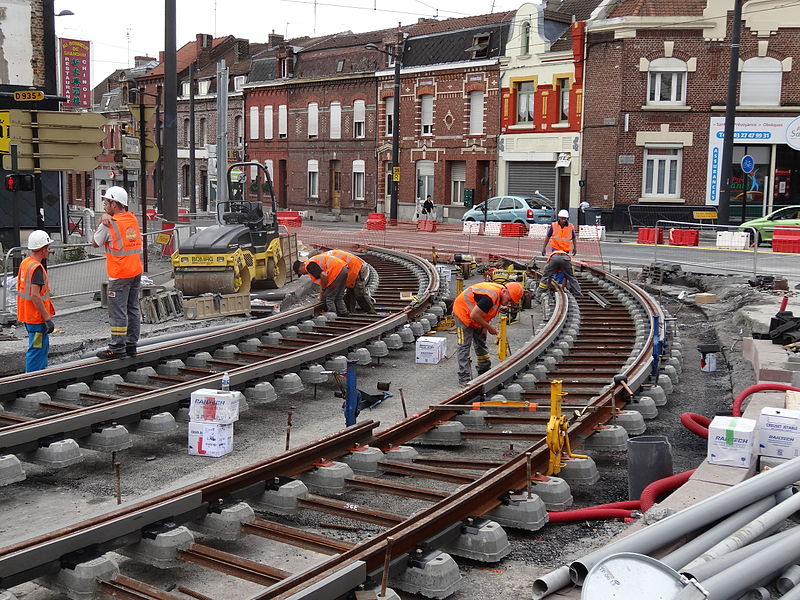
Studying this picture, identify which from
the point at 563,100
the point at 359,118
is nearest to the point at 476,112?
the point at 563,100

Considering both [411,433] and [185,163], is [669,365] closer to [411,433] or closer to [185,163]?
[411,433]

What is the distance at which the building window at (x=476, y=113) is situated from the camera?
44.7 m

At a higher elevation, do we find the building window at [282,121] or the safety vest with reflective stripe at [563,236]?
the building window at [282,121]

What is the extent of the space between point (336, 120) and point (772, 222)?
28.4 metres

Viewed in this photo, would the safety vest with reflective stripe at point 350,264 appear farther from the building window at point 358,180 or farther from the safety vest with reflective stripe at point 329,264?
the building window at point 358,180

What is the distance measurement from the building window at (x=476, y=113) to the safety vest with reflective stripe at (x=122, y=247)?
36.1 meters

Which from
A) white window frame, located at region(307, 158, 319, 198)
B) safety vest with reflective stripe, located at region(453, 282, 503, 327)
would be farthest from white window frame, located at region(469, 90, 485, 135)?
safety vest with reflective stripe, located at region(453, 282, 503, 327)

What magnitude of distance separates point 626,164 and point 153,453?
107 feet

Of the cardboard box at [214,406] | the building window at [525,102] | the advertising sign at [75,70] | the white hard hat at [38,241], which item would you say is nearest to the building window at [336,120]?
the building window at [525,102]

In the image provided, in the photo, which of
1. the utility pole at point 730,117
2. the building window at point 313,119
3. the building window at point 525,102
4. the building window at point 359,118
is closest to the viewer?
Answer: the utility pole at point 730,117

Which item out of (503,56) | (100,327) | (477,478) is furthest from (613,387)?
(503,56)

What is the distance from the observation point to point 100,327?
14.4 meters

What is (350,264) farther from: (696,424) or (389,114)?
(389,114)

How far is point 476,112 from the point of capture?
148 ft
